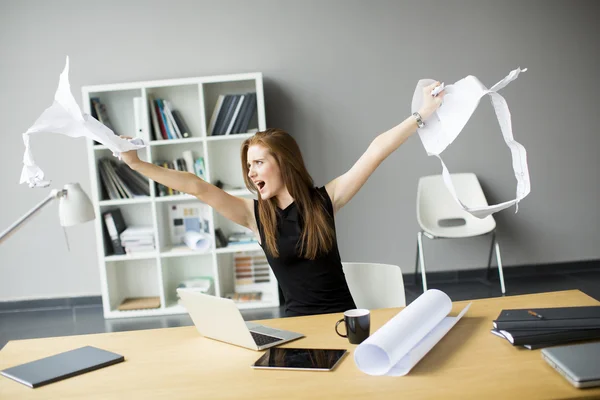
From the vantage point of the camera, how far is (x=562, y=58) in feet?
16.4

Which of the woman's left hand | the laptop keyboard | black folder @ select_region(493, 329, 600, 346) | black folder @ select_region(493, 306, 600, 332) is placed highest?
the woman's left hand

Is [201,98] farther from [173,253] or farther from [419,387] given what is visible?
[419,387]

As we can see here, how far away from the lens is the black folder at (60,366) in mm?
1720

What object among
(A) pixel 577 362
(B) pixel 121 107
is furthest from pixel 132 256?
(A) pixel 577 362

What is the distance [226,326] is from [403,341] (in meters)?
0.54

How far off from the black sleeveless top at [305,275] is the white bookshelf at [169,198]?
7.41 ft

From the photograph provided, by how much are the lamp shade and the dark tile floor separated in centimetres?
257

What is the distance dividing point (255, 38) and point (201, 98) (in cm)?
71

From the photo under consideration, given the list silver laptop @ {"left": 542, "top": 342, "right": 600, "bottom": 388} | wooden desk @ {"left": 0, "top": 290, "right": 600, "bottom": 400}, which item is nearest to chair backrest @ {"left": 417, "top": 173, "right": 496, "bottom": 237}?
wooden desk @ {"left": 0, "top": 290, "right": 600, "bottom": 400}

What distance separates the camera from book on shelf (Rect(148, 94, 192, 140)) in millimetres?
4664

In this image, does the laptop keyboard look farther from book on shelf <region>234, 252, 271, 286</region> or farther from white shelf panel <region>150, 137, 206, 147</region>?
book on shelf <region>234, 252, 271, 286</region>

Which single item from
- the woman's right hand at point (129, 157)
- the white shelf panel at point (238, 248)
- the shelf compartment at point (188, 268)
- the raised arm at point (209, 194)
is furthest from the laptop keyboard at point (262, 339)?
the shelf compartment at point (188, 268)

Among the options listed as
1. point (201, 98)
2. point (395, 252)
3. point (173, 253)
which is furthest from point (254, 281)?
point (201, 98)

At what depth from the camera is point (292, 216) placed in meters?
2.44
